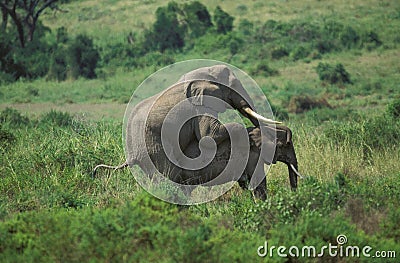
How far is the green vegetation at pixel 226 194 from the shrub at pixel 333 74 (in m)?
0.04

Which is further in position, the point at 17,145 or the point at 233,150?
the point at 17,145

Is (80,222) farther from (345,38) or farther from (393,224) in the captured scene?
(345,38)

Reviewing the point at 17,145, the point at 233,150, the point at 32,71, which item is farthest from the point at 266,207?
the point at 32,71

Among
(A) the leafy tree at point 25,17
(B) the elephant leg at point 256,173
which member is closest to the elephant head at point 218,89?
(B) the elephant leg at point 256,173

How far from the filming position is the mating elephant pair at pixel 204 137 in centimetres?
716

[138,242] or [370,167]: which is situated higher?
[138,242]

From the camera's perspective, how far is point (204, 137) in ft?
23.5

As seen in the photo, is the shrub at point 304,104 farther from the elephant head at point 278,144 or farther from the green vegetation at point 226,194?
the elephant head at point 278,144

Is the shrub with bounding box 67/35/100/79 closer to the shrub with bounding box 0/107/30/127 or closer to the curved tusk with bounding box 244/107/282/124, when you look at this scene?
the shrub with bounding box 0/107/30/127

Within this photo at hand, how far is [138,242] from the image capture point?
5.23 m

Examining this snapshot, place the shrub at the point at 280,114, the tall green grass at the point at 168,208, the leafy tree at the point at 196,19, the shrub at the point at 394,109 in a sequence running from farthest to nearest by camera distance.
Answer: the leafy tree at the point at 196,19
the shrub at the point at 280,114
the shrub at the point at 394,109
the tall green grass at the point at 168,208

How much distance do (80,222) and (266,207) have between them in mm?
1667

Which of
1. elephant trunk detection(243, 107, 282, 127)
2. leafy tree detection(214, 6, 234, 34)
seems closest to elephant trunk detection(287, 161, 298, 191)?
elephant trunk detection(243, 107, 282, 127)

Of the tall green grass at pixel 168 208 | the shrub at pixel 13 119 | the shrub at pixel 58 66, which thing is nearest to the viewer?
the tall green grass at pixel 168 208
